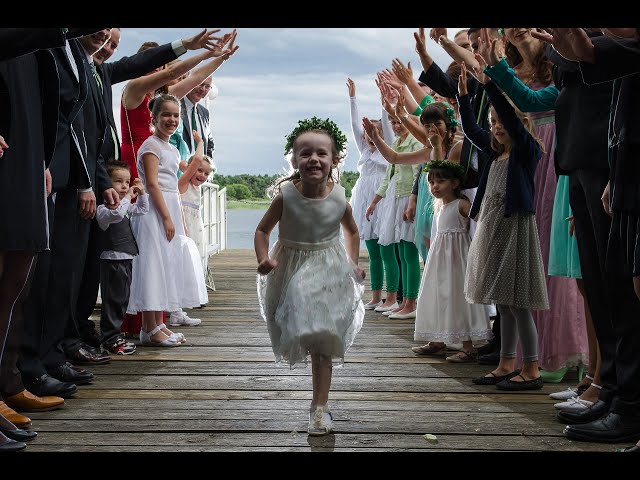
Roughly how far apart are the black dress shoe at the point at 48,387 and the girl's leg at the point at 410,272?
119 inches

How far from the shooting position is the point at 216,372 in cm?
399

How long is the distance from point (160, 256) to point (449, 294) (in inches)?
67.2

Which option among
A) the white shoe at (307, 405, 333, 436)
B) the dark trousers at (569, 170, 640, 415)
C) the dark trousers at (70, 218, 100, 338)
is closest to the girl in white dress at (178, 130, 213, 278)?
the dark trousers at (70, 218, 100, 338)

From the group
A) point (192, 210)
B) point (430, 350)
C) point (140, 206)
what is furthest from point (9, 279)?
point (192, 210)

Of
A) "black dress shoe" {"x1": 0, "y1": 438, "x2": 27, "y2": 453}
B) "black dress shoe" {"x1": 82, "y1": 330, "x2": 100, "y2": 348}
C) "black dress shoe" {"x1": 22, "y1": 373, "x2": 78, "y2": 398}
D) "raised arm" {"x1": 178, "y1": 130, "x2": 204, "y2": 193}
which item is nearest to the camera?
"black dress shoe" {"x1": 0, "y1": 438, "x2": 27, "y2": 453}

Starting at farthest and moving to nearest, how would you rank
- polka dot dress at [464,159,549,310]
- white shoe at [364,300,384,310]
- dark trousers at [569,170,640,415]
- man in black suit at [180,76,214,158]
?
white shoe at [364,300,384,310] < man in black suit at [180,76,214,158] < polka dot dress at [464,159,549,310] < dark trousers at [569,170,640,415]

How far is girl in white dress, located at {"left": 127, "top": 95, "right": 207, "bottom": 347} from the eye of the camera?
481cm

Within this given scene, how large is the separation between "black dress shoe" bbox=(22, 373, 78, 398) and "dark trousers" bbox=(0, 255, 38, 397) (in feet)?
0.60

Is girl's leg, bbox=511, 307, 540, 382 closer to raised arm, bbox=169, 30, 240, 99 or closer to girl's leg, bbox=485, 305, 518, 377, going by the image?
girl's leg, bbox=485, 305, 518, 377

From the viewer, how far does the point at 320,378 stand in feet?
9.92

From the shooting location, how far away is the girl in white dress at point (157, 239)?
481 centimetres

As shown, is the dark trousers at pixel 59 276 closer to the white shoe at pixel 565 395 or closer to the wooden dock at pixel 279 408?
the wooden dock at pixel 279 408

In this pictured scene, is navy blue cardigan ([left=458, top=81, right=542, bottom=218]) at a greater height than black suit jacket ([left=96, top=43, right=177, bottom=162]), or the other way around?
black suit jacket ([left=96, top=43, right=177, bottom=162])
